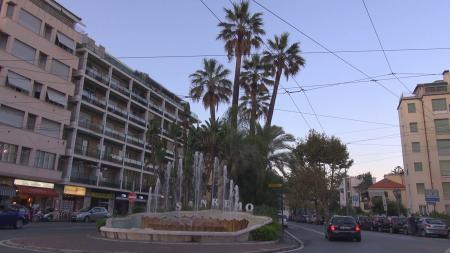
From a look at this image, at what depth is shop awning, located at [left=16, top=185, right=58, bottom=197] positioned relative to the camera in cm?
4166

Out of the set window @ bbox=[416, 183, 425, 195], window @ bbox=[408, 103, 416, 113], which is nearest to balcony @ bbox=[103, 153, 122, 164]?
window @ bbox=[416, 183, 425, 195]

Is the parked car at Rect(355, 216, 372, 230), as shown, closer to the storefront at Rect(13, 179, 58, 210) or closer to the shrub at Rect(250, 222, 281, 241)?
the shrub at Rect(250, 222, 281, 241)

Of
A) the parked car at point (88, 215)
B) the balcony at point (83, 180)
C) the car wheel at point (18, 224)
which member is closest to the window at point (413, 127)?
the parked car at point (88, 215)

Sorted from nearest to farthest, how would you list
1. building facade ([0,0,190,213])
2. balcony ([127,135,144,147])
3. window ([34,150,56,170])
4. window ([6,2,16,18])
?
building facade ([0,0,190,213]) < window ([6,2,16,18]) < window ([34,150,56,170]) < balcony ([127,135,144,147])

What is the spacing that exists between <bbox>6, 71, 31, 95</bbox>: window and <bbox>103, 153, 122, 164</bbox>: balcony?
16.9 metres

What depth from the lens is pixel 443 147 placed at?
2279 inches

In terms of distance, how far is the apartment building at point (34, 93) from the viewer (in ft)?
131

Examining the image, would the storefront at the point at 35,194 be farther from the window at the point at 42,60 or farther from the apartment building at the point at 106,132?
the window at the point at 42,60

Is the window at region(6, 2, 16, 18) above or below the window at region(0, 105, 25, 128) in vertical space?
above

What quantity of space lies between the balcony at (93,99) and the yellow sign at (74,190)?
10708 mm

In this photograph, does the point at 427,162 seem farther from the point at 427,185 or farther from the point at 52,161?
the point at 52,161

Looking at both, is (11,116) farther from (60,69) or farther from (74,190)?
(74,190)

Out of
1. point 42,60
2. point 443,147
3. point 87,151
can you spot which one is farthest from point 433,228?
point 42,60

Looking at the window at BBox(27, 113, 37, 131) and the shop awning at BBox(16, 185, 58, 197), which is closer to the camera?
the shop awning at BBox(16, 185, 58, 197)
